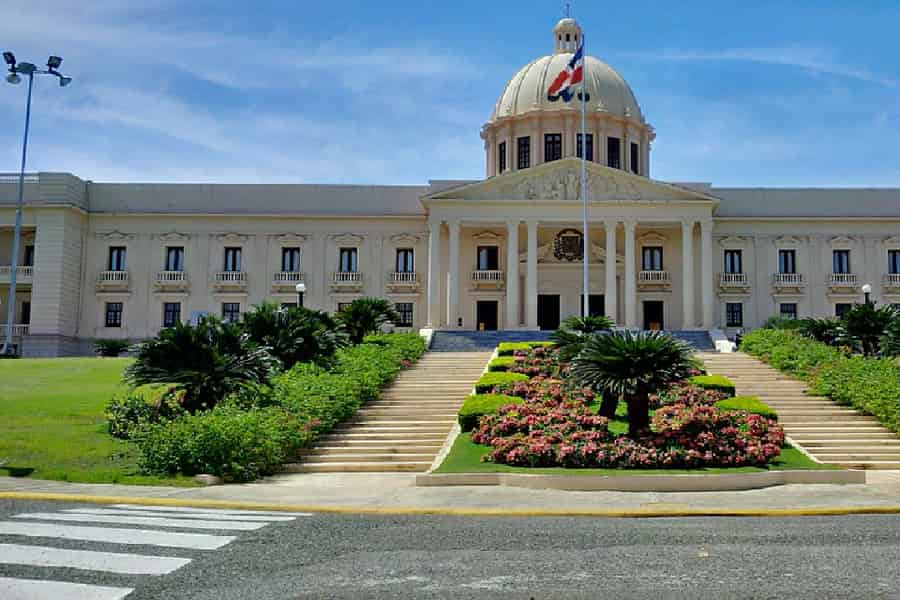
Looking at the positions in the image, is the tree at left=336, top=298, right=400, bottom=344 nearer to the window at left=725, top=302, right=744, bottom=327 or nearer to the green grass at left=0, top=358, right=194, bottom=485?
the green grass at left=0, top=358, right=194, bottom=485

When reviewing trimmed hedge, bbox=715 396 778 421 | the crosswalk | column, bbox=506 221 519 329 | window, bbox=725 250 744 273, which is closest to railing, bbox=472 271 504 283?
column, bbox=506 221 519 329

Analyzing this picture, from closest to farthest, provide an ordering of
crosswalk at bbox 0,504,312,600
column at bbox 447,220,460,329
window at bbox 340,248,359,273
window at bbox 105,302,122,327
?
crosswalk at bbox 0,504,312,600, column at bbox 447,220,460,329, window at bbox 105,302,122,327, window at bbox 340,248,359,273

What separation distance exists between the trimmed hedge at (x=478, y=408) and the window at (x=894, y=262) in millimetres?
38230

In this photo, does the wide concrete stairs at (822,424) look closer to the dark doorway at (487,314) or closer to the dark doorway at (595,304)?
the dark doorway at (595,304)

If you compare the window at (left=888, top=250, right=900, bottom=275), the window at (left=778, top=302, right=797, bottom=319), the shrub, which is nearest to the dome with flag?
the window at (left=778, top=302, right=797, bottom=319)

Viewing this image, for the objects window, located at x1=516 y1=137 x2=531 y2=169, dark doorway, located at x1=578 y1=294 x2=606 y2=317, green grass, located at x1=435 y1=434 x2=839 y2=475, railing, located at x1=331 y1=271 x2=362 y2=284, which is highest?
window, located at x1=516 y1=137 x2=531 y2=169

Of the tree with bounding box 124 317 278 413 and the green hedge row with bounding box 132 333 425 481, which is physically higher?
the tree with bounding box 124 317 278 413

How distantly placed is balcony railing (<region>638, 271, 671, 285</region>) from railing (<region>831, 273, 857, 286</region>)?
9.38 m

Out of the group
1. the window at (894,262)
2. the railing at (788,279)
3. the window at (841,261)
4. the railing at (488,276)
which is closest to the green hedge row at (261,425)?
the railing at (488,276)

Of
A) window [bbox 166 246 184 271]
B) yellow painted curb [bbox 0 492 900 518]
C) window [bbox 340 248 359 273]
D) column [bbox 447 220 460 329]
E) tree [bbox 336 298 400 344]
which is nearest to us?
yellow painted curb [bbox 0 492 900 518]

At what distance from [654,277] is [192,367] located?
37303mm

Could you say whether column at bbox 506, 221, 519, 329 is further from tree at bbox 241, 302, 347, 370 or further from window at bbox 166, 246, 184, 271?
tree at bbox 241, 302, 347, 370

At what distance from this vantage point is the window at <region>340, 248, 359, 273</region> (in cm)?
5550

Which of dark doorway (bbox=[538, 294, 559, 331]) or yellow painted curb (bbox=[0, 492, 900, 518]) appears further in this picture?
dark doorway (bbox=[538, 294, 559, 331])
